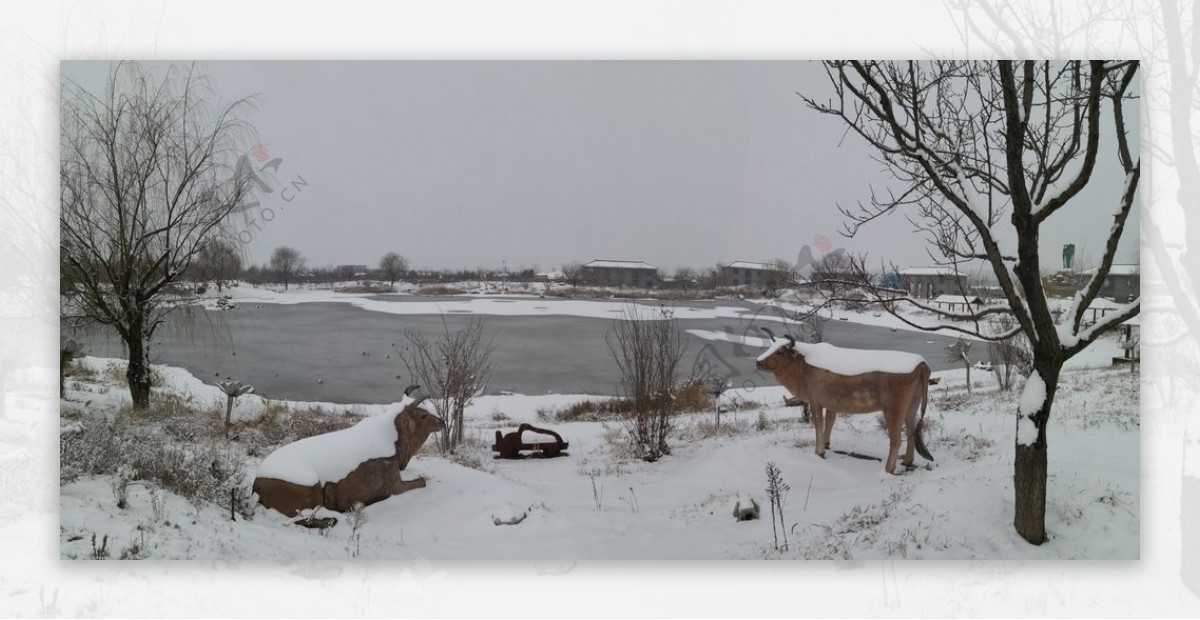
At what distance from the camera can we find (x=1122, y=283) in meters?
3.83

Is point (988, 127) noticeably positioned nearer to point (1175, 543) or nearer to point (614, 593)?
point (1175, 543)

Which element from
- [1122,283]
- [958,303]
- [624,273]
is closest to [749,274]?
[624,273]

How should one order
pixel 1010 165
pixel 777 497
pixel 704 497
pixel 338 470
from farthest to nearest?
1. pixel 704 497
2. pixel 777 497
3. pixel 338 470
4. pixel 1010 165

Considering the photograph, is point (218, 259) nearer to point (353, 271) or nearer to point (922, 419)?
point (353, 271)

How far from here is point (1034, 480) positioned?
3.67m

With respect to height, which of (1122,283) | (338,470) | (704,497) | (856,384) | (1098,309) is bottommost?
(704,497)

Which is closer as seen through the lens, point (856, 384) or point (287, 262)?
point (856, 384)

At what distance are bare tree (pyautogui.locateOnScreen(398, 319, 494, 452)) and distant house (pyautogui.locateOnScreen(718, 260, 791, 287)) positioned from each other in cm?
141

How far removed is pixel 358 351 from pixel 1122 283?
13.3 feet

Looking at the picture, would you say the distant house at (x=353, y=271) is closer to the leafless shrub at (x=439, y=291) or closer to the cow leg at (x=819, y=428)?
the leafless shrub at (x=439, y=291)

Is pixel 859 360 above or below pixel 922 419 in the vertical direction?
above

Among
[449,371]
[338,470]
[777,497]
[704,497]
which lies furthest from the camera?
[449,371]

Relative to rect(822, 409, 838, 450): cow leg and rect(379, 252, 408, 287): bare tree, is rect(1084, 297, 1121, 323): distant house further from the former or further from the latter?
rect(379, 252, 408, 287): bare tree
